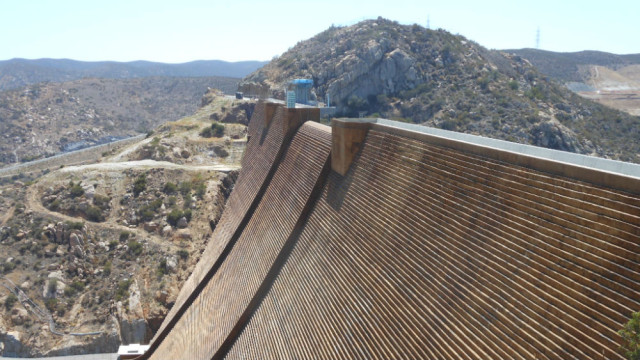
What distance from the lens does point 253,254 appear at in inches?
674

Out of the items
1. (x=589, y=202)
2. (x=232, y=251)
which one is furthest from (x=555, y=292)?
(x=232, y=251)

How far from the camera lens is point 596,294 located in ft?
18.0

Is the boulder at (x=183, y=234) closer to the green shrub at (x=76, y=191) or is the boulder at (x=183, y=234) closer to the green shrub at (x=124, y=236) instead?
the green shrub at (x=124, y=236)

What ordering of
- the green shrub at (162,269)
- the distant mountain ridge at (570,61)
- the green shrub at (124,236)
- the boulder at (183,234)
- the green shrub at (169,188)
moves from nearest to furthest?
the green shrub at (162,269) < the green shrub at (124,236) < the boulder at (183,234) < the green shrub at (169,188) < the distant mountain ridge at (570,61)

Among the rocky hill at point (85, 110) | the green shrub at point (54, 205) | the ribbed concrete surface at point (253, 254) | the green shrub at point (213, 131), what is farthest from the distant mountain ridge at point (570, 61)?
the green shrub at point (54, 205)

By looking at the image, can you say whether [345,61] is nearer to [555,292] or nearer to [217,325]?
[217,325]

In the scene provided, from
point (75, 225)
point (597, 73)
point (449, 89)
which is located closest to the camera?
point (75, 225)

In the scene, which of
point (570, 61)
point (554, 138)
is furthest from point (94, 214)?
point (570, 61)

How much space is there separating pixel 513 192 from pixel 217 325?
12.1 meters

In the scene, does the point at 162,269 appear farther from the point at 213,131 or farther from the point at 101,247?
the point at 213,131

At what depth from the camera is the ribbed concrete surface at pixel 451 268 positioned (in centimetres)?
561

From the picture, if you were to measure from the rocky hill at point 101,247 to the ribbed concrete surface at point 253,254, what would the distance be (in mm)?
6779

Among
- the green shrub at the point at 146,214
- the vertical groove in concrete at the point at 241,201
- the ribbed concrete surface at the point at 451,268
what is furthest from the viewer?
the green shrub at the point at 146,214

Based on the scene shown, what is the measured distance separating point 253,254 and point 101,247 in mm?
16455
